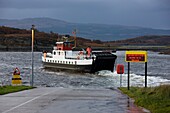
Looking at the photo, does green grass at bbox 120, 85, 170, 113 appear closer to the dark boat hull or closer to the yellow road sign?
the yellow road sign

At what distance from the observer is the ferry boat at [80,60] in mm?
70006

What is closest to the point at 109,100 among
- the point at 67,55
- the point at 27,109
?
the point at 27,109

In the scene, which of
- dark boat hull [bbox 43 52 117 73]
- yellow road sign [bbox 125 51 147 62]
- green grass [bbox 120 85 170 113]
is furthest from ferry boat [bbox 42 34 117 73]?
green grass [bbox 120 85 170 113]

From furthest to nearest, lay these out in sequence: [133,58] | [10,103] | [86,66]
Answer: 1. [86,66]
2. [133,58]
3. [10,103]

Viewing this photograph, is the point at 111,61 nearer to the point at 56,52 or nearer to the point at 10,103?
the point at 56,52

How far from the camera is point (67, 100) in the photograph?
21.4 meters

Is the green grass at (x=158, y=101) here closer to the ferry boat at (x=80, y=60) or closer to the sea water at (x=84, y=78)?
the sea water at (x=84, y=78)

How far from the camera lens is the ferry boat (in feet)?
230

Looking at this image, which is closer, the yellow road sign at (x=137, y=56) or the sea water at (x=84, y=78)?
the yellow road sign at (x=137, y=56)

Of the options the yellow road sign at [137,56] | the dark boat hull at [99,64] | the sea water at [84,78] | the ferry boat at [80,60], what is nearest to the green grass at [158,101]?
the yellow road sign at [137,56]

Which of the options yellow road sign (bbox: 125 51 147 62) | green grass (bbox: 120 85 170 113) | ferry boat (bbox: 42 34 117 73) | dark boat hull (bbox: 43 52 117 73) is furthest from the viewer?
ferry boat (bbox: 42 34 117 73)

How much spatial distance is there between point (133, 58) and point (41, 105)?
11247 mm

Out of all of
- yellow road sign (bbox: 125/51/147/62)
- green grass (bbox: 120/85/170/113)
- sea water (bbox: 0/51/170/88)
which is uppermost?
yellow road sign (bbox: 125/51/147/62)

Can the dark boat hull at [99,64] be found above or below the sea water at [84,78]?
above
